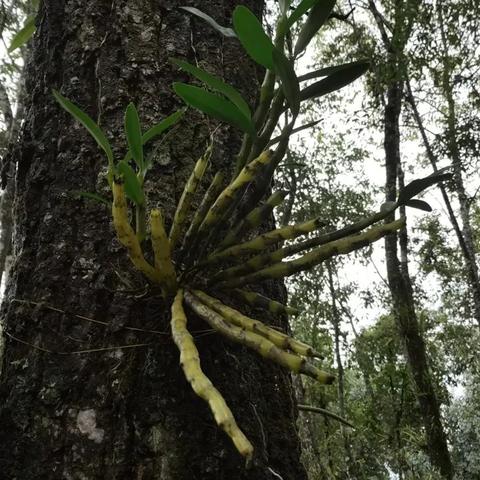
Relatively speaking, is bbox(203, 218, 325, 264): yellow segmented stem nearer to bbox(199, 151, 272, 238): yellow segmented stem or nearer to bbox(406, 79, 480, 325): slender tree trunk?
bbox(199, 151, 272, 238): yellow segmented stem

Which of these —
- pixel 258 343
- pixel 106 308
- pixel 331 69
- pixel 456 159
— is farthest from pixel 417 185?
pixel 456 159

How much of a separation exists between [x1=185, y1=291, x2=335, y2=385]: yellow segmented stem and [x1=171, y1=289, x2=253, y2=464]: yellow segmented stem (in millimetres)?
19

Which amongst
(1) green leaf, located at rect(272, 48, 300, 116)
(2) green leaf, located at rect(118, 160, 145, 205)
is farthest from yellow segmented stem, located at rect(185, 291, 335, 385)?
(1) green leaf, located at rect(272, 48, 300, 116)

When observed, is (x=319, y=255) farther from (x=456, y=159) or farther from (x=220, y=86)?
(x=456, y=159)

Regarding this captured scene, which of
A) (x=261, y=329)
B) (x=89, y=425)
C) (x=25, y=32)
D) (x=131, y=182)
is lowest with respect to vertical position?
(x=89, y=425)

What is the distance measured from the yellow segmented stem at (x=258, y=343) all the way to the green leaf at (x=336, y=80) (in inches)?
10.4

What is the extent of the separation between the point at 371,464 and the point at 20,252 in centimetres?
696

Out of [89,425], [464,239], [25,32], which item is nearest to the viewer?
[89,425]

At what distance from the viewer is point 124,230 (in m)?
0.44

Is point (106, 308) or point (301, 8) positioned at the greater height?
point (301, 8)

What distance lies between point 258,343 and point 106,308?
0.72 ft

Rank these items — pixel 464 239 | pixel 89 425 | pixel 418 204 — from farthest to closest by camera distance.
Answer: pixel 464 239, pixel 418 204, pixel 89 425

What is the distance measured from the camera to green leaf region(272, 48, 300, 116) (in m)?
0.45

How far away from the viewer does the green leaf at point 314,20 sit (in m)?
0.51
